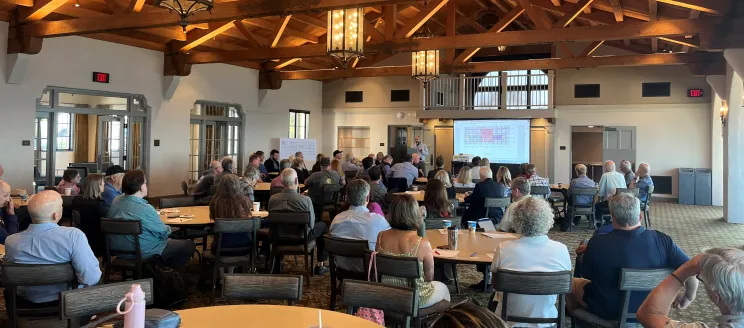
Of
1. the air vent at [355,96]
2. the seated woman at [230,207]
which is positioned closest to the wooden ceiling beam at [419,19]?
the air vent at [355,96]

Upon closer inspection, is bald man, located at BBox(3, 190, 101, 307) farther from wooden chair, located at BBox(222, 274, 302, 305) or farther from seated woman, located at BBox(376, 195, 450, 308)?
seated woman, located at BBox(376, 195, 450, 308)

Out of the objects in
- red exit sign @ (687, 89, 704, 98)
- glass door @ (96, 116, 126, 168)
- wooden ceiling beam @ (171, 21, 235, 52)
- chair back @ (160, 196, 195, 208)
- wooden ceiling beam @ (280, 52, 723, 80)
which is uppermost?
wooden ceiling beam @ (171, 21, 235, 52)

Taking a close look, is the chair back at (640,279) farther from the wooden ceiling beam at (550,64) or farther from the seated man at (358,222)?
the wooden ceiling beam at (550,64)

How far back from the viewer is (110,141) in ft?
38.4

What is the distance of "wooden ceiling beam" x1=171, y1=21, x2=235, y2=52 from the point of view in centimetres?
1134

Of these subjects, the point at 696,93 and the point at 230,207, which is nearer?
the point at 230,207

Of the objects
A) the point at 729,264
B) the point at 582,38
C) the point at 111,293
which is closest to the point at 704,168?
the point at 582,38

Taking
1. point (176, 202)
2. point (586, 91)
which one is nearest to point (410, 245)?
point (176, 202)

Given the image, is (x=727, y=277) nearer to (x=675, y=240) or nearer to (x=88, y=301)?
(x=88, y=301)

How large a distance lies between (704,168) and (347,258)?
546 inches

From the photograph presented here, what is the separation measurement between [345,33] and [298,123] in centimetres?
1127

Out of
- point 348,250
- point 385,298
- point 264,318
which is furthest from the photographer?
point 348,250

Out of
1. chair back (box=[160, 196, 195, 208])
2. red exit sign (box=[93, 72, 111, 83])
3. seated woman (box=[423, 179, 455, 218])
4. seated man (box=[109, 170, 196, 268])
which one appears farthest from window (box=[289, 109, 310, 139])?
seated man (box=[109, 170, 196, 268])

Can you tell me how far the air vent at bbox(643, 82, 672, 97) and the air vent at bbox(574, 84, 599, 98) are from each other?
1.25 m
